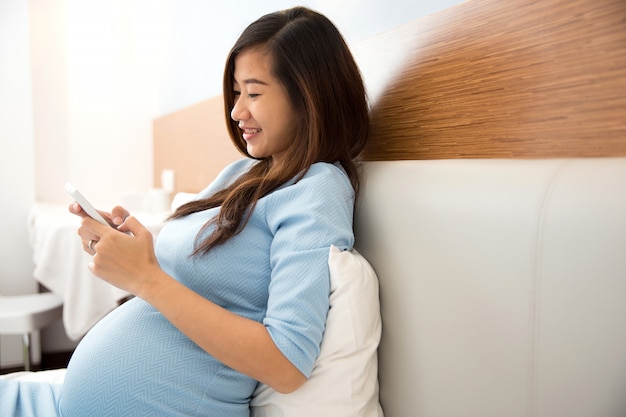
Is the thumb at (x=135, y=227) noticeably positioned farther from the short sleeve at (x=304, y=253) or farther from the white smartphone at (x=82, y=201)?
the short sleeve at (x=304, y=253)

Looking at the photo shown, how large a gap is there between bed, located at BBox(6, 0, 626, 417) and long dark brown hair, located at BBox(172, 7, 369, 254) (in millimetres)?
99

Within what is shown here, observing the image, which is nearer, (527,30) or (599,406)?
(599,406)

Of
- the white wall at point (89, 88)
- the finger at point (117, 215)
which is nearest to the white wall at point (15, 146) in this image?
the white wall at point (89, 88)

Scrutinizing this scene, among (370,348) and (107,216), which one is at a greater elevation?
(107,216)

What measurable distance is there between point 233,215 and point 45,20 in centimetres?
259

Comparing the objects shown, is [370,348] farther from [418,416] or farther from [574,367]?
[574,367]

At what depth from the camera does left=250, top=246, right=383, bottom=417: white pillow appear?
2.67 ft

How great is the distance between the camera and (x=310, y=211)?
0.84 metres

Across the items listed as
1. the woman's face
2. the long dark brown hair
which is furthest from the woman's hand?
the woman's face

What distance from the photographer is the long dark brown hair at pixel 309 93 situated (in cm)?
98

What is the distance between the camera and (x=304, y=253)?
81 cm

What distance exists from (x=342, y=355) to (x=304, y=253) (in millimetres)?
170

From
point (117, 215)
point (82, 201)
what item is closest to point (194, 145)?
point (117, 215)

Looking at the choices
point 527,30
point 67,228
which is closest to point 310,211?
point 527,30
